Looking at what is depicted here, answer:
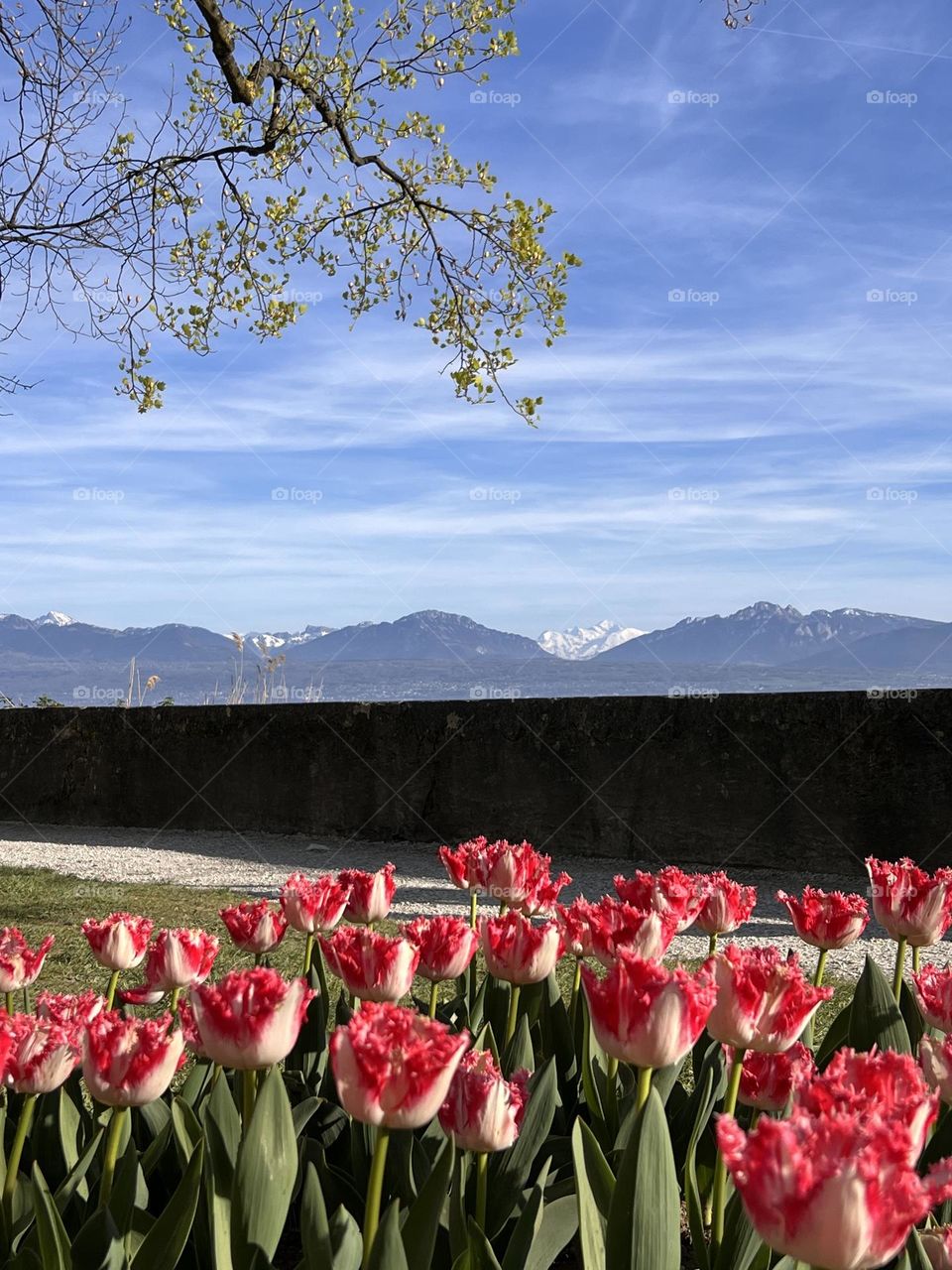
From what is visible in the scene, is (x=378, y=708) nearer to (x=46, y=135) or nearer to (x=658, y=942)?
(x=46, y=135)

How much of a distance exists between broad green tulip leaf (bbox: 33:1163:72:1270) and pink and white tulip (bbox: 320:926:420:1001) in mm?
438

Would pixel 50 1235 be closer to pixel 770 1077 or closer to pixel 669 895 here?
pixel 770 1077

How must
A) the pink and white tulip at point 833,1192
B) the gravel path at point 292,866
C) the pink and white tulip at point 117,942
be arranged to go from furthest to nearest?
the gravel path at point 292,866
the pink and white tulip at point 117,942
the pink and white tulip at point 833,1192

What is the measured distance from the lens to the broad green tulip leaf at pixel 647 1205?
4.04ft

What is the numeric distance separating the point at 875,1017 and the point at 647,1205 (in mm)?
861

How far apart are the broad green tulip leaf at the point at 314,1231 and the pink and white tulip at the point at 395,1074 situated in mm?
Answer: 276

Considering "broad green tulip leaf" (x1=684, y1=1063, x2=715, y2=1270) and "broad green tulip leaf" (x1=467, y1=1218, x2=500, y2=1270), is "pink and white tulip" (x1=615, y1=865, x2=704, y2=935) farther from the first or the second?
"broad green tulip leaf" (x1=467, y1=1218, x2=500, y2=1270)

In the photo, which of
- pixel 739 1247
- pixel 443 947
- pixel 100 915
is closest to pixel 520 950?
pixel 443 947

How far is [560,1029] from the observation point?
2.10 m

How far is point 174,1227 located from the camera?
132cm

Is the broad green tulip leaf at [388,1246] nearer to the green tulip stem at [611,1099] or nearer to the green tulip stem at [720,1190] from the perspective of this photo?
the green tulip stem at [720,1190]

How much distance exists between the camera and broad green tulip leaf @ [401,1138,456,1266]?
1.23 metres

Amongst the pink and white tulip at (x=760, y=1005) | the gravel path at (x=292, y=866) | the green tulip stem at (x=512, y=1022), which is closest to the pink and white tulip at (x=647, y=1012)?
the pink and white tulip at (x=760, y=1005)

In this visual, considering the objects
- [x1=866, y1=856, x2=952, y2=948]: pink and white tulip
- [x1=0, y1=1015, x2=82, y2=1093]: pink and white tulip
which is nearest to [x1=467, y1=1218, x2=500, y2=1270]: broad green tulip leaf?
[x1=0, y1=1015, x2=82, y2=1093]: pink and white tulip
